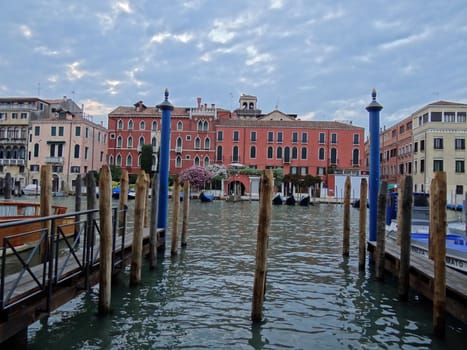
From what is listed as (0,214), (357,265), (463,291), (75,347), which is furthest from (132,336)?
(0,214)

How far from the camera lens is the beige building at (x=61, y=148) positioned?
44.6 m

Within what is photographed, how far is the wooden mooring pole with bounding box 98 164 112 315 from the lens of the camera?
5.53 metres

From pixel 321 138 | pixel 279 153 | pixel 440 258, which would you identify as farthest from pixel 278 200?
pixel 440 258

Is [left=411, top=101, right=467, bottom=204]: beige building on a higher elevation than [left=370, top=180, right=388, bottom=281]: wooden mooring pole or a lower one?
higher

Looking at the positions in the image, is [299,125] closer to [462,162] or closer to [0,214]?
[462,162]

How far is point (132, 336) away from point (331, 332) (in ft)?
8.78

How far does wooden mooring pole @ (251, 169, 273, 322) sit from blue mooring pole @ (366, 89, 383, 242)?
484cm

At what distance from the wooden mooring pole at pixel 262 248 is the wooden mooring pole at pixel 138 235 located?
8.27 ft

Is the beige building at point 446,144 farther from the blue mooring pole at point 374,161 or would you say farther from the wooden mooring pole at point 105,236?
the wooden mooring pole at point 105,236

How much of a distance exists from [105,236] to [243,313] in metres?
2.37

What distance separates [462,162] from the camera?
37406mm

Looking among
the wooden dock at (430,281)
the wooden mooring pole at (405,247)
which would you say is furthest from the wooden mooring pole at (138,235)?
the wooden dock at (430,281)

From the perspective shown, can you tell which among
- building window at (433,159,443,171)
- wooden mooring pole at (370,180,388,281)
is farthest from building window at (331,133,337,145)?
wooden mooring pole at (370,180,388,281)

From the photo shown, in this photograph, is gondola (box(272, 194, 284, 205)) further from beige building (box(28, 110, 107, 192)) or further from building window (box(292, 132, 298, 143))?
beige building (box(28, 110, 107, 192))
